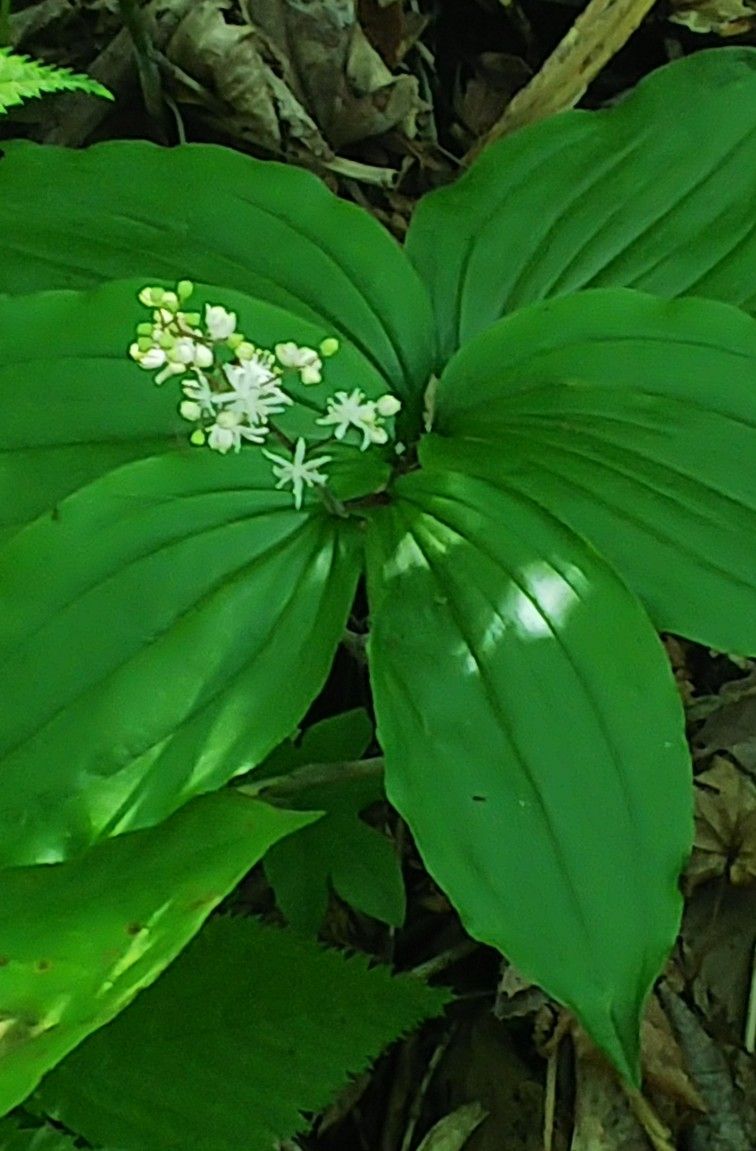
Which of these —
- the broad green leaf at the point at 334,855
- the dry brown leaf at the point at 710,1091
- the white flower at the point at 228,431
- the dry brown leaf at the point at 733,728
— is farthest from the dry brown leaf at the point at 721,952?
the white flower at the point at 228,431

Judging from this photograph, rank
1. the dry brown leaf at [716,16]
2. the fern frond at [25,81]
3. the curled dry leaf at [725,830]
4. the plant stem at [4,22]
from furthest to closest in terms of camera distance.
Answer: the dry brown leaf at [716,16], the plant stem at [4,22], the curled dry leaf at [725,830], the fern frond at [25,81]

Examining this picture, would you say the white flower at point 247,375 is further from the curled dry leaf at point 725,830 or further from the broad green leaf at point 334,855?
the curled dry leaf at point 725,830

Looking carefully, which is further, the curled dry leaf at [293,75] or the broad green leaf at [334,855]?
the curled dry leaf at [293,75]

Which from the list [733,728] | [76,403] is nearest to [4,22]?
[76,403]

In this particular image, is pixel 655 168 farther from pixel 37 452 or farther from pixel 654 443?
pixel 37 452

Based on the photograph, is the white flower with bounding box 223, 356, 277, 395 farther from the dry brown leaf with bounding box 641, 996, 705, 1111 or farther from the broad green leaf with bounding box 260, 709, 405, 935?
the dry brown leaf with bounding box 641, 996, 705, 1111

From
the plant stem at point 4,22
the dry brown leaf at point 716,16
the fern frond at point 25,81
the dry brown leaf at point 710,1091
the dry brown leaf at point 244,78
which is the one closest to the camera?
the fern frond at point 25,81

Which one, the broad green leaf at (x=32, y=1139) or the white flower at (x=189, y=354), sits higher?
the white flower at (x=189, y=354)

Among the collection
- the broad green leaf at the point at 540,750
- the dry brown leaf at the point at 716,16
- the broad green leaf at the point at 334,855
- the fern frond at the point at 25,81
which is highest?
the fern frond at the point at 25,81
